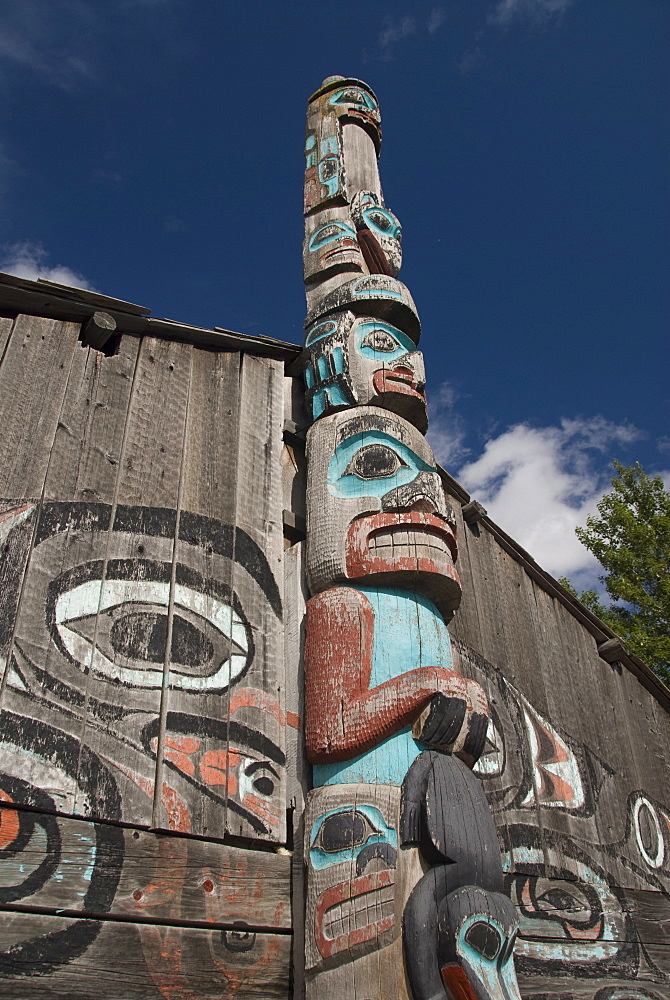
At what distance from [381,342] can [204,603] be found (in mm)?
2326

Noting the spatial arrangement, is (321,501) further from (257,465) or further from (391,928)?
(391,928)

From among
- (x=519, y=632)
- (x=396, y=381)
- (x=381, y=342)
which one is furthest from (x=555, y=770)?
(x=381, y=342)

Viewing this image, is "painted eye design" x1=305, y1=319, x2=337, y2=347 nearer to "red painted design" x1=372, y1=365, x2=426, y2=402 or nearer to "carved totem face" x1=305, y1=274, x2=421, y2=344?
"carved totem face" x1=305, y1=274, x2=421, y2=344

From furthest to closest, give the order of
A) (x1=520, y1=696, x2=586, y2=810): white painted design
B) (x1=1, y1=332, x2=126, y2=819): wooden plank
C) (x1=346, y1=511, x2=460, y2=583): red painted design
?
(x1=520, y1=696, x2=586, y2=810): white painted design
(x1=346, y1=511, x2=460, y2=583): red painted design
(x1=1, y1=332, x2=126, y2=819): wooden plank

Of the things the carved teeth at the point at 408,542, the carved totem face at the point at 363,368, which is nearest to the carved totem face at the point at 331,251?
the carved totem face at the point at 363,368

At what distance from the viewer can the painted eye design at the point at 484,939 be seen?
296 centimetres

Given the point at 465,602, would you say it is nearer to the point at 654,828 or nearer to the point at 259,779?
the point at 654,828

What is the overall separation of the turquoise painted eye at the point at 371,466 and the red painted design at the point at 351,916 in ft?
6.34

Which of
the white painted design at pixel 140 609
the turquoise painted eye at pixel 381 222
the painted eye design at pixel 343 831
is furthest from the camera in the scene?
the turquoise painted eye at pixel 381 222

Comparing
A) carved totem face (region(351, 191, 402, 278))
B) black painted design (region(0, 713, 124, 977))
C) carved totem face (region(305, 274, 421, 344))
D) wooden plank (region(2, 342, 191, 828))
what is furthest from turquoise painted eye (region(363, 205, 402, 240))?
black painted design (region(0, 713, 124, 977))

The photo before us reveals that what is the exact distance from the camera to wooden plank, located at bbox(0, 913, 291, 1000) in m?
2.69

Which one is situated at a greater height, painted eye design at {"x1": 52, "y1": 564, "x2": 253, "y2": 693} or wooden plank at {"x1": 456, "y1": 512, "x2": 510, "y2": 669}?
wooden plank at {"x1": 456, "y1": 512, "x2": 510, "y2": 669}

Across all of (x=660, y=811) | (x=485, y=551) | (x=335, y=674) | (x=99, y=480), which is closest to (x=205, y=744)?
(x=335, y=674)

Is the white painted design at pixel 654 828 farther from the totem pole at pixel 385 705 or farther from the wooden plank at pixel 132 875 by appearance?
the wooden plank at pixel 132 875
